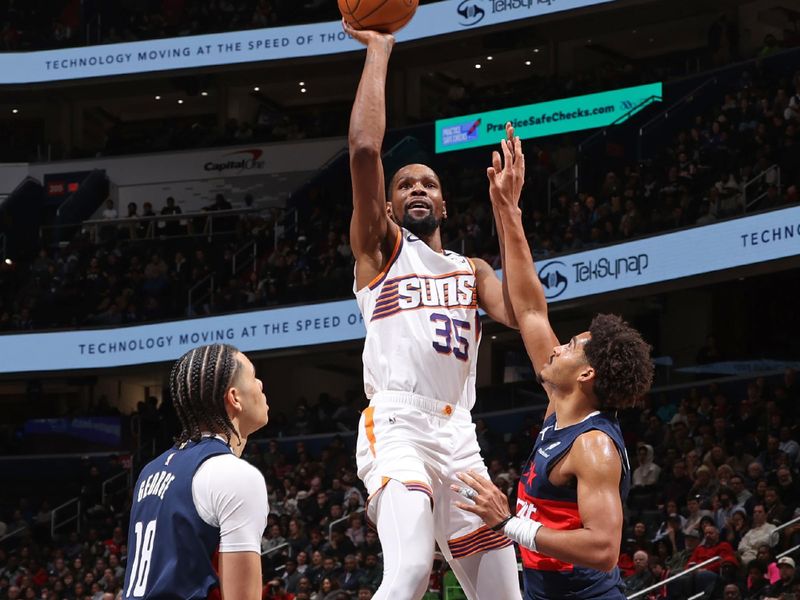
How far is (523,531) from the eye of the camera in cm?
454

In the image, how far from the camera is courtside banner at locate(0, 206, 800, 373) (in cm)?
1756

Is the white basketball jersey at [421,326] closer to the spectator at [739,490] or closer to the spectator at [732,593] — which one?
the spectator at [732,593]

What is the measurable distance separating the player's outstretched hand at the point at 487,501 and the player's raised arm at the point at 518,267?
2.65 feet

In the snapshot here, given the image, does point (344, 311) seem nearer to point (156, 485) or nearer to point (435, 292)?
point (435, 292)

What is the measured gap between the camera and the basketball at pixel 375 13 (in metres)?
5.80

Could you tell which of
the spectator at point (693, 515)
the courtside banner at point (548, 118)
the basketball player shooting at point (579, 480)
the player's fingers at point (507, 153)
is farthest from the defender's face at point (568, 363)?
the courtside banner at point (548, 118)

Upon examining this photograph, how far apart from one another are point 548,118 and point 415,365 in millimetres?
19135

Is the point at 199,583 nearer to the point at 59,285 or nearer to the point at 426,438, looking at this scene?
the point at 426,438

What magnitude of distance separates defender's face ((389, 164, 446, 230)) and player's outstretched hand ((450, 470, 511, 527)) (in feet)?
4.87

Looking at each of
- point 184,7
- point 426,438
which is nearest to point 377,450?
point 426,438

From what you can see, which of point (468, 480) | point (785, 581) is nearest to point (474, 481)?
point (468, 480)

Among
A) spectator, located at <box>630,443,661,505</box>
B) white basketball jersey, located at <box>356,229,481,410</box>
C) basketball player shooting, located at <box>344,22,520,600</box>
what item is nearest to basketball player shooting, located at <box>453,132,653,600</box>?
basketball player shooting, located at <box>344,22,520,600</box>

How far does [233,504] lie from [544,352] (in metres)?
2.20

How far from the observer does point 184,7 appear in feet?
97.6
